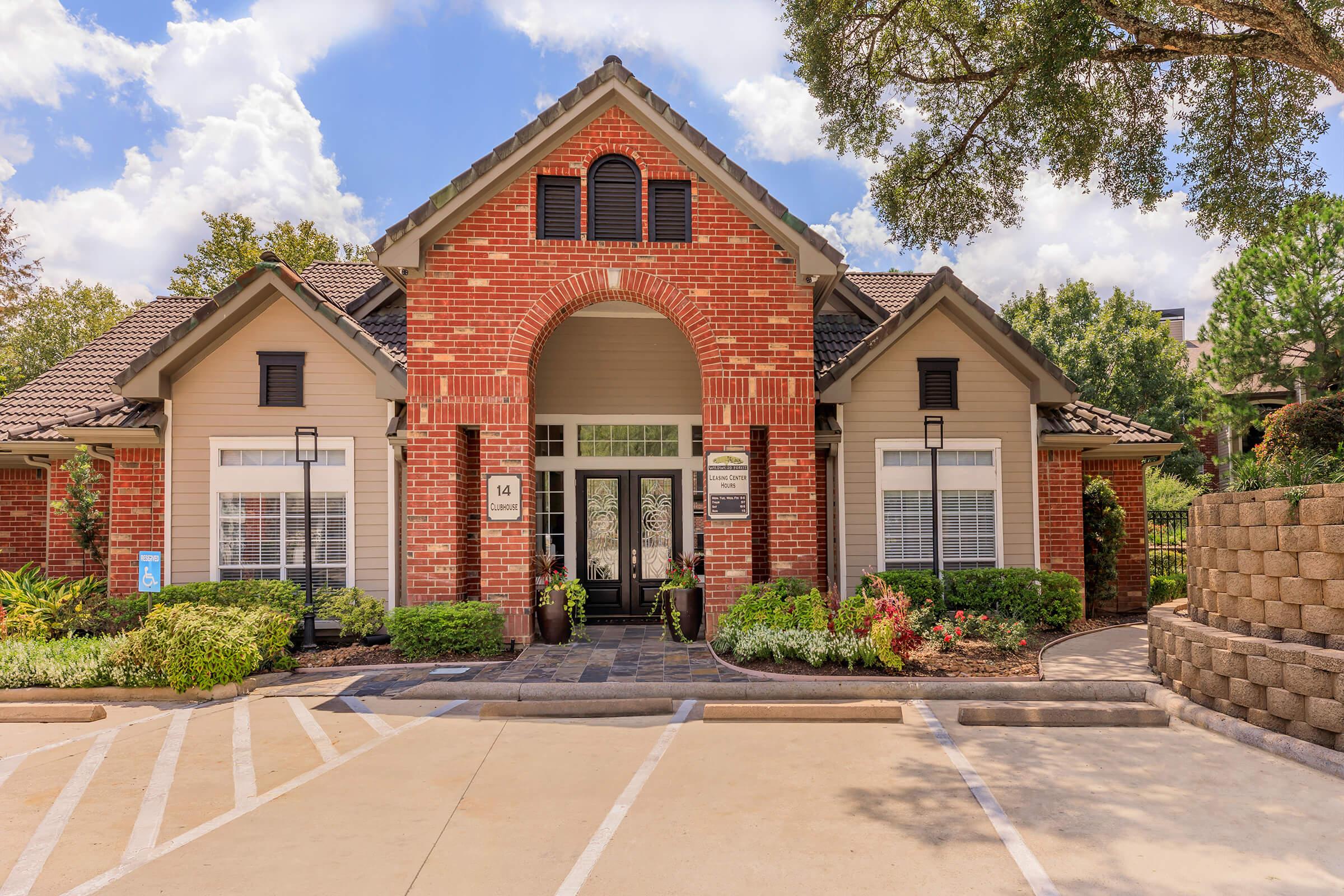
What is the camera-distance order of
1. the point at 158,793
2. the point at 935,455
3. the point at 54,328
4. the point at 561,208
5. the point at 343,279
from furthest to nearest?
1. the point at 54,328
2. the point at 343,279
3. the point at 935,455
4. the point at 561,208
5. the point at 158,793

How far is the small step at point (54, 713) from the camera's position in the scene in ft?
25.7

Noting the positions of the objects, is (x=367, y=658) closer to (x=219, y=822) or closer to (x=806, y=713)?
(x=219, y=822)

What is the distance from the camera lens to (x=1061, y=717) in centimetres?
749

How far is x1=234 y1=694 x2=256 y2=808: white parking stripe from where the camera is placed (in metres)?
5.76

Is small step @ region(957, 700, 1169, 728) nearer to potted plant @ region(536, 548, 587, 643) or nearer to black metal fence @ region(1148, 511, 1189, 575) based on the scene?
potted plant @ region(536, 548, 587, 643)


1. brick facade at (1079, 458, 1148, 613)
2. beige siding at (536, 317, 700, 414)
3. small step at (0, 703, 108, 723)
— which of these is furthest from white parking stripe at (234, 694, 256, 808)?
brick facade at (1079, 458, 1148, 613)

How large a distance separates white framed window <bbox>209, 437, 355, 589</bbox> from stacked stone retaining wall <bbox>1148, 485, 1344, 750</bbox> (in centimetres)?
1080

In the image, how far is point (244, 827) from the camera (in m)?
5.13

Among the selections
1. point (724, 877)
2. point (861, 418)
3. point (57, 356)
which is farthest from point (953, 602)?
point (57, 356)

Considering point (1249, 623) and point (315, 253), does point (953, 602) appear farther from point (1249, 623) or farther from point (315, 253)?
point (315, 253)

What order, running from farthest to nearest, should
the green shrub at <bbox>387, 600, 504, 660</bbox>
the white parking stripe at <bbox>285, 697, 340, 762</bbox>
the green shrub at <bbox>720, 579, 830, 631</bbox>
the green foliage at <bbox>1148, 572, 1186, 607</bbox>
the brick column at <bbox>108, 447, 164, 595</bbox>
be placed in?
the green foliage at <bbox>1148, 572, 1186, 607</bbox>, the brick column at <bbox>108, 447, 164, 595</bbox>, the green shrub at <bbox>387, 600, 504, 660</bbox>, the green shrub at <bbox>720, 579, 830, 631</bbox>, the white parking stripe at <bbox>285, 697, 340, 762</bbox>

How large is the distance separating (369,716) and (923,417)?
355 inches

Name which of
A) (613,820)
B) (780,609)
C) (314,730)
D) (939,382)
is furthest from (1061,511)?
(314,730)

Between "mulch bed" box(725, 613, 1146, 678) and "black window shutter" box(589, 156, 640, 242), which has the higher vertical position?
"black window shutter" box(589, 156, 640, 242)
